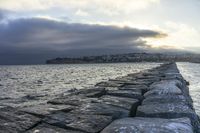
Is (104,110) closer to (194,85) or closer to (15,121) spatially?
(15,121)

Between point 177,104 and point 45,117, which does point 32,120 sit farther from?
point 177,104

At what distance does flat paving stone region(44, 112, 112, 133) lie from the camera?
3.86 metres

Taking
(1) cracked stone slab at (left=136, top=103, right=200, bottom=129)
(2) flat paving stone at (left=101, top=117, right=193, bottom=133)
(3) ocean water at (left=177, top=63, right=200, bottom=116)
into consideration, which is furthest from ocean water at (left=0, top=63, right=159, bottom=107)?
(2) flat paving stone at (left=101, top=117, right=193, bottom=133)

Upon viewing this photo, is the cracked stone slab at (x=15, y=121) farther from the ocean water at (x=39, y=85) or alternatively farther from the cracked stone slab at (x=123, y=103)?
the ocean water at (x=39, y=85)

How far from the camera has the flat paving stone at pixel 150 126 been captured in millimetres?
3545

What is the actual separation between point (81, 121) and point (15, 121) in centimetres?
83

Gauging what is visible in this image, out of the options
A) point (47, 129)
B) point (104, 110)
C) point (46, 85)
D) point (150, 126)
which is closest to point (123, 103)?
point (104, 110)

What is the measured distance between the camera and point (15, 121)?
406cm

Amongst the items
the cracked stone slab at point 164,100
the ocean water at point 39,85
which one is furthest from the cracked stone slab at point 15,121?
the ocean water at point 39,85

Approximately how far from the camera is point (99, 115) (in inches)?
173

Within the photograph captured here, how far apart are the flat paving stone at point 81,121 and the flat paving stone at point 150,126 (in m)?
0.20

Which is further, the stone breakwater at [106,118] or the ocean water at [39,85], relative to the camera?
the ocean water at [39,85]

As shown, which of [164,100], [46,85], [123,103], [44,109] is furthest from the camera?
[46,85]

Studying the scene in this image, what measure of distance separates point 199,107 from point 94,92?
106 inches
